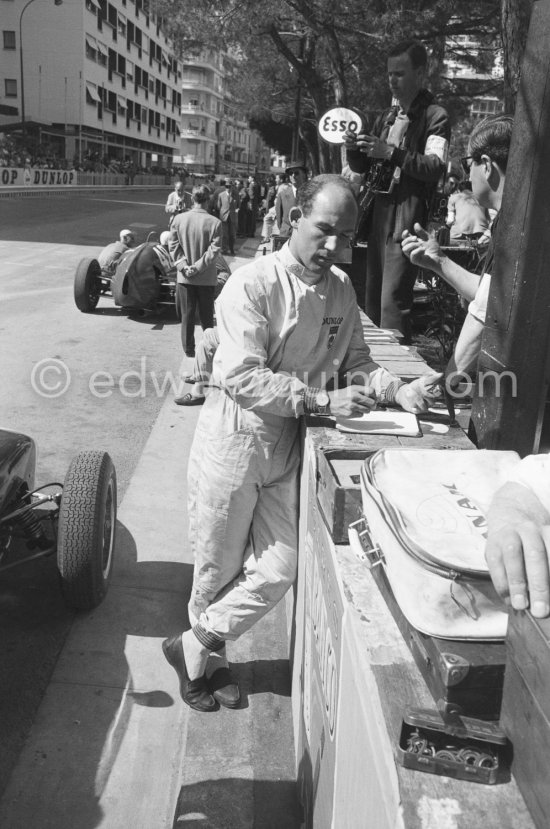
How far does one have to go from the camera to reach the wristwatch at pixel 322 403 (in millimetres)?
2639

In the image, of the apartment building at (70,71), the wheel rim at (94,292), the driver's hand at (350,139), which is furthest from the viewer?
the apartment building at (70,71)

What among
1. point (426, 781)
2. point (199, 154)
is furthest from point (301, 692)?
point (199, 154)

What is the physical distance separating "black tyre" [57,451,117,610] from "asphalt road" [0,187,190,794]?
0.80ft

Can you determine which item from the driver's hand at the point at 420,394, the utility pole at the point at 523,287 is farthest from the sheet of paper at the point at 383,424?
the utility pole at the point at 523,287

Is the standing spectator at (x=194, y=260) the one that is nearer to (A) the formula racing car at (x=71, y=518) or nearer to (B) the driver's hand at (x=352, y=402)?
(A) the formula racing car at (x=71, y=518)

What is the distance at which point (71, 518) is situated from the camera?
3.52 meters

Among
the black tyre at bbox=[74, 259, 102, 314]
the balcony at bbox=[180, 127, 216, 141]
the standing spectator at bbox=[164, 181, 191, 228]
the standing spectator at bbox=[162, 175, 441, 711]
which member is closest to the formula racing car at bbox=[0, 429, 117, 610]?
the standing spectator at bbox=[162, 175, 441, 711]

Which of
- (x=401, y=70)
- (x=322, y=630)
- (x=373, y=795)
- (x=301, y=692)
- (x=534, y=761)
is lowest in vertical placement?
(x=301, y=692)

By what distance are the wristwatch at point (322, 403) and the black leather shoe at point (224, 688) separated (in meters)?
1.34

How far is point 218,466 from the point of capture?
2793 mm

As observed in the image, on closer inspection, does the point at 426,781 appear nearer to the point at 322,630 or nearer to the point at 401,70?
the point at 322,630

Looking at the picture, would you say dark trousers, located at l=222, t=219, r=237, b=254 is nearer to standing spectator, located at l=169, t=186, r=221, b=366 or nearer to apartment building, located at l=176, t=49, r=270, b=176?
standing spectator, located at l=169, t=186, r=221, b=366

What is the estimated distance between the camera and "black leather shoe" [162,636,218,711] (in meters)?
3.18

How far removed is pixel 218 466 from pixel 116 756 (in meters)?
1.20
